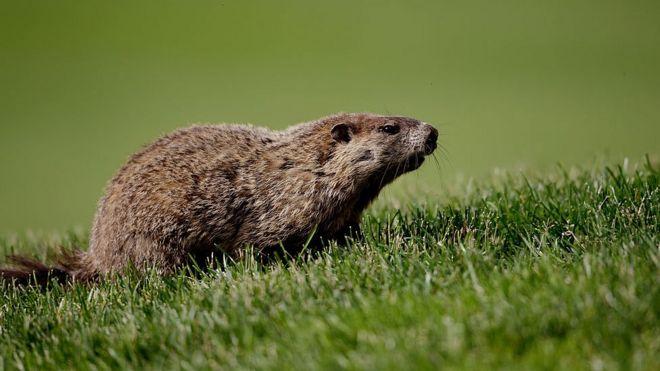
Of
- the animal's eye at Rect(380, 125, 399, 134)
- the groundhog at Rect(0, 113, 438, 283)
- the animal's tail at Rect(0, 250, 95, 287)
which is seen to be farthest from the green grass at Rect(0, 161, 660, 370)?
the animal's eye at Rect(380, 125, 399, 134)

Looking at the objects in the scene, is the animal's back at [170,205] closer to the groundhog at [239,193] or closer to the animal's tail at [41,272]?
the groundhog at [239,193]

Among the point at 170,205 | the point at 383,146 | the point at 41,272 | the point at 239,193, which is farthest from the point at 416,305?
the point at 41,272

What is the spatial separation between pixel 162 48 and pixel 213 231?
17.6 m

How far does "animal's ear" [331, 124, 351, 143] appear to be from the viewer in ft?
19.0

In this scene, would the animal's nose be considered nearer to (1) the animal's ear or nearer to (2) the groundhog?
(2) the groundhog

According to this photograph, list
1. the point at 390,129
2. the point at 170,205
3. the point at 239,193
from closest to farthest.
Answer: the point at 170,205, the point at 239,193, the point at 390,129

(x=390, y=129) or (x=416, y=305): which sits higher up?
(x=390, y=129)

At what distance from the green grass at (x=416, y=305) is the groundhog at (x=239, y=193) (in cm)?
44

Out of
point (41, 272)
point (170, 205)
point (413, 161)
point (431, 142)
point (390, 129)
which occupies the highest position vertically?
point (390, 129)

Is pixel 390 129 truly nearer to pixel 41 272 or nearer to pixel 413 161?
pixel 413 161

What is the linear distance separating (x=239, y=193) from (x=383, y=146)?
1.18 m

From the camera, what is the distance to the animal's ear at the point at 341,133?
19.0ft

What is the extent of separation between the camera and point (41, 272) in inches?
227

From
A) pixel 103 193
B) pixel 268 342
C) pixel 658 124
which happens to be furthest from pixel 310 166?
pixel 658 124
